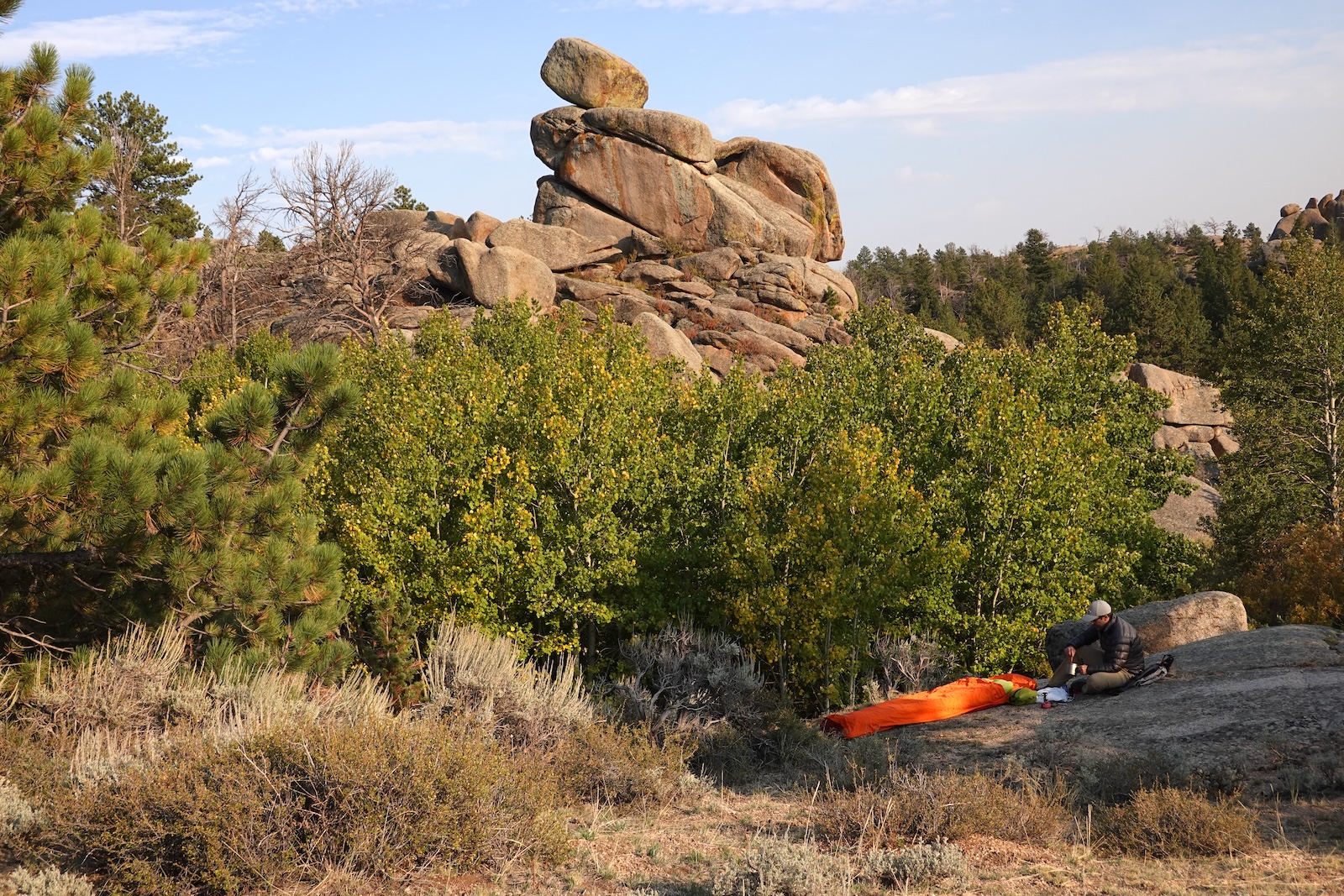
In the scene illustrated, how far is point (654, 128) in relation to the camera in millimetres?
48125

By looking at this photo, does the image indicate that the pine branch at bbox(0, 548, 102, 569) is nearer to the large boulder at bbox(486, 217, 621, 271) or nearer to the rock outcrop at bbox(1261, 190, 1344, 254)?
the large boulder at bbox(486, 217, 621, 271)

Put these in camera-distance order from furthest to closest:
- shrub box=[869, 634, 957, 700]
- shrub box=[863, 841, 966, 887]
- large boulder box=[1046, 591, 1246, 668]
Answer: large boulder box=[1046, 591, 1246, 668], shrub box=[869, 634, 957, 700], shrub box=[863, 841, 966, 887]

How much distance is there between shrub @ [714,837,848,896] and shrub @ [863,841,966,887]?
35 centimetres

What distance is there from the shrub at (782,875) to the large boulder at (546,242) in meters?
39.4

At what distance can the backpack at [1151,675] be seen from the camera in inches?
456

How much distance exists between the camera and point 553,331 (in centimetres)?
2869

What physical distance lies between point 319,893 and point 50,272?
6030mm

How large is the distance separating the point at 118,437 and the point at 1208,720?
10894 mm

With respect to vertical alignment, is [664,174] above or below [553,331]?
above

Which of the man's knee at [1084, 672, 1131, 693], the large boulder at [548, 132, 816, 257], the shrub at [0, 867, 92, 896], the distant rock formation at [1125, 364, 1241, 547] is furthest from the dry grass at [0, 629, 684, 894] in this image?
the distant rock formation at [1125, 364, 1241, 547]

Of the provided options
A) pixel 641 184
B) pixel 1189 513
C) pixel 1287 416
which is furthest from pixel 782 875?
pixel 641 184

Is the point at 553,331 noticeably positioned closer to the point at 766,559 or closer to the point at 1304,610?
the point at 766,559

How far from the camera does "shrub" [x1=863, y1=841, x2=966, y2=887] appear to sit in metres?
6.86

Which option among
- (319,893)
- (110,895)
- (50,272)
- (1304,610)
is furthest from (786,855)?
(1304,610)
